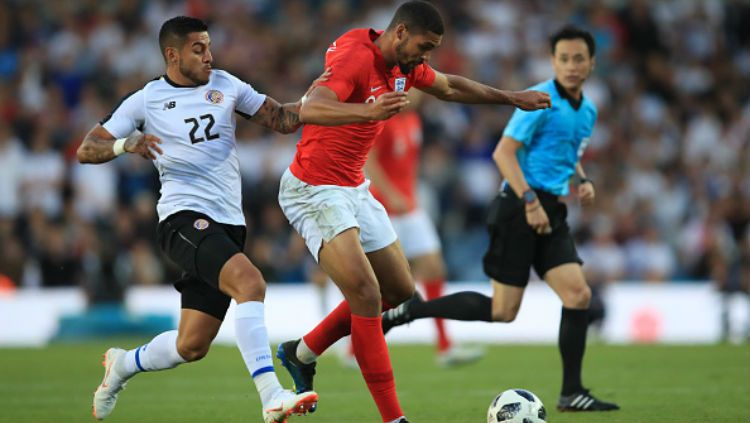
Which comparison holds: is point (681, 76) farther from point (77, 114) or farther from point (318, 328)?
point (318, 328)

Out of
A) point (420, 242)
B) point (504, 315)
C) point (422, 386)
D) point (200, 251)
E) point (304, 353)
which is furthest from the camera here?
point (420, 242)

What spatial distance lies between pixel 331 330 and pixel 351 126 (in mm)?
1385

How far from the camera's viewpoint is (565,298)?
8250mm

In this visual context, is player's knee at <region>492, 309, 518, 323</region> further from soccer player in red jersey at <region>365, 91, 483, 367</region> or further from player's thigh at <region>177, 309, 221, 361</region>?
soccer player in red jersey at <region>365, 91, 483, 367</region>

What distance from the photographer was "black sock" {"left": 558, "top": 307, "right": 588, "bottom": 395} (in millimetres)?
8062

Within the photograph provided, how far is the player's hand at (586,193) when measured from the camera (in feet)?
28.3

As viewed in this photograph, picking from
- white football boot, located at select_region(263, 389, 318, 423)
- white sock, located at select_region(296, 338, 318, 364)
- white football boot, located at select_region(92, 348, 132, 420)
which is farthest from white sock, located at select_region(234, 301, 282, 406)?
white football boot, located at select_region(92, 348, 132, 420)

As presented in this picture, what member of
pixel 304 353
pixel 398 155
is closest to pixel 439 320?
pixel 398 155

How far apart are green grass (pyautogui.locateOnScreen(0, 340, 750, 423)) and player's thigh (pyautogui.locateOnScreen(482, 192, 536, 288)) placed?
3.12ft

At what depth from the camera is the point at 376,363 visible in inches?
265

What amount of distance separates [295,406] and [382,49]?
6.84 ft

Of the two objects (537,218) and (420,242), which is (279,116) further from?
(420,242)

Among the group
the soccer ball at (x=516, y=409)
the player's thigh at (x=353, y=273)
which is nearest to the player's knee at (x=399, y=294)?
the player's thigh at (x=353, y=273)

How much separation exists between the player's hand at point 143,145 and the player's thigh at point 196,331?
3.34 feet
